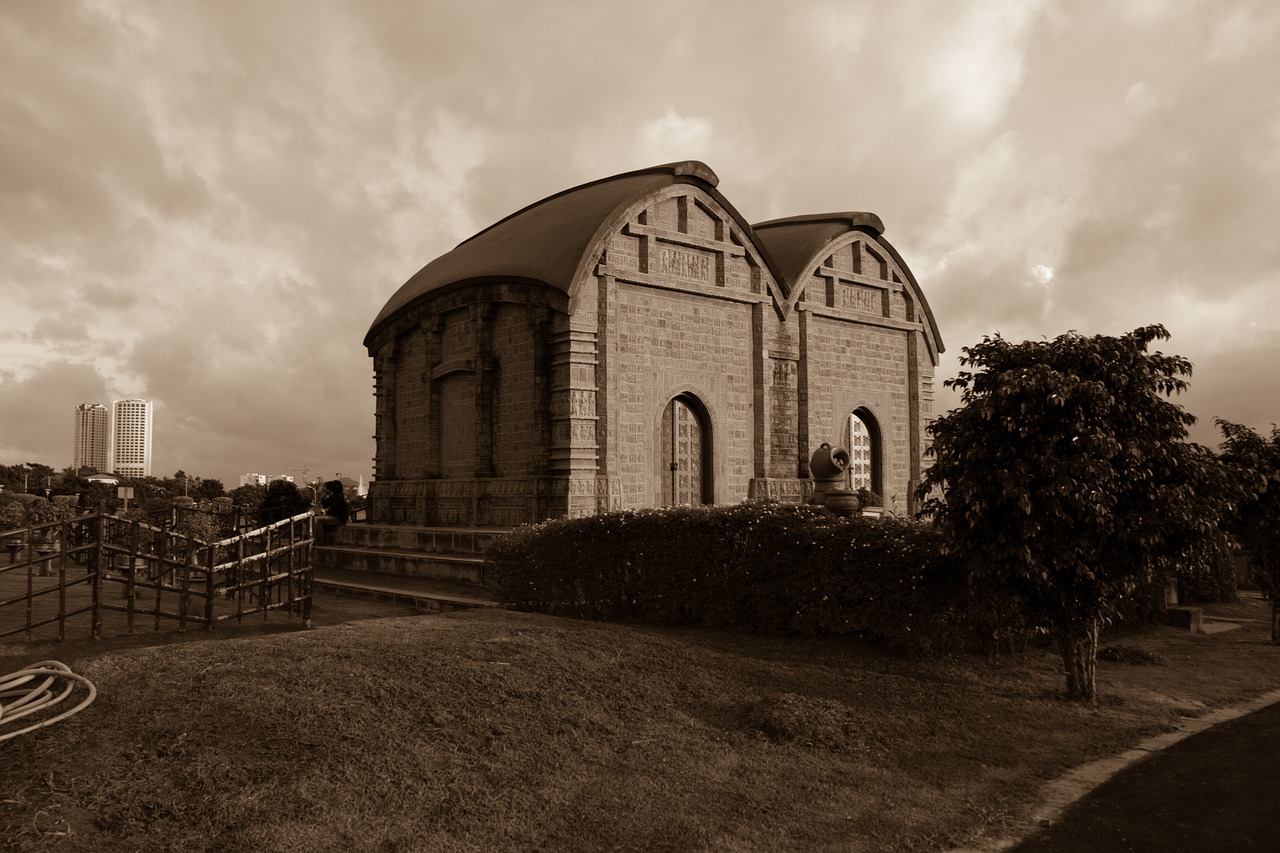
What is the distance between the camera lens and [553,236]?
19891mm

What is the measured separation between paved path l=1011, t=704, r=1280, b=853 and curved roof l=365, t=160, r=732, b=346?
13327 millimetres

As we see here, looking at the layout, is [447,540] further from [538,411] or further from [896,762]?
[896,762]

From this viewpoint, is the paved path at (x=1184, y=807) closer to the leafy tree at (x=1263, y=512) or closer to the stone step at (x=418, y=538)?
the leafy tree at (x=1263, y=512)

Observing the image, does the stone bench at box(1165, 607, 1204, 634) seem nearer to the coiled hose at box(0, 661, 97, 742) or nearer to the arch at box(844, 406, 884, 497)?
the arch at box(844, 406, 884, 497)

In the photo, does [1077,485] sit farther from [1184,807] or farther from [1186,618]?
[1186,618]

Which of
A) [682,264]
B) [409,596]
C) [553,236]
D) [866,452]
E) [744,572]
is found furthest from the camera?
[866,452]

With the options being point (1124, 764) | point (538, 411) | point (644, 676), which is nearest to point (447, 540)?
point (538, 411)

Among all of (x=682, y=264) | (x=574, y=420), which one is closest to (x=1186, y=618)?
(x=574, y=420)

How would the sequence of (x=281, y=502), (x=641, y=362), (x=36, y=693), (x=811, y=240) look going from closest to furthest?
(x=36, y=693) < (x=641, y=362) < (x=811, y=240) < (x=281, y=502)

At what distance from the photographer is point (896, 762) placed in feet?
22.9

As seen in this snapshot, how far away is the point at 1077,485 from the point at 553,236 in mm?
13663

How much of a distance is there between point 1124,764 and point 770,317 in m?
15.3

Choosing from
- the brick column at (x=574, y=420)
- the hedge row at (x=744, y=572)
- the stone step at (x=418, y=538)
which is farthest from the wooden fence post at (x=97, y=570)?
the brick column at (x=574, y=420)

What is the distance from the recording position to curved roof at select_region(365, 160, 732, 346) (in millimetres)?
18703
